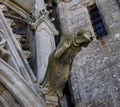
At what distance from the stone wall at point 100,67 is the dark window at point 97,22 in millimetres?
153

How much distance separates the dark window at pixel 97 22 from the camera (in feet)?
21.4

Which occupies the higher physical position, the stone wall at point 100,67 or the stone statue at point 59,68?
the stone statue at point 59,68

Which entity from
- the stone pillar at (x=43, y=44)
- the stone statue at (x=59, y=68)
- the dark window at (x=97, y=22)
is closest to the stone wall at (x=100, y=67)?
the dark window at (x=97, y=22)

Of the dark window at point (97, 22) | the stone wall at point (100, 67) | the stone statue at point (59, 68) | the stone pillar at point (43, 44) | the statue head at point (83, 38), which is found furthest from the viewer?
the dark window at point (97, 22)

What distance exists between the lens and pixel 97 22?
6.88 m

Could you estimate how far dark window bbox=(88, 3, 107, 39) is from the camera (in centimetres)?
652

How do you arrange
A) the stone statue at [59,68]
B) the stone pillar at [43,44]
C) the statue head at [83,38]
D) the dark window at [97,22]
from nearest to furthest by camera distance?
1. the statue head at [83,38]
2. the stone statue at [59,68]
3. the stone pillar at [43,44]
4. the dark window at [97,22]

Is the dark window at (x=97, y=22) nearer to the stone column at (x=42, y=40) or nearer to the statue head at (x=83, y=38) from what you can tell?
the stone column at (x=42, y=40)

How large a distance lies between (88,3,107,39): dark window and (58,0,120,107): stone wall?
0.50 ft

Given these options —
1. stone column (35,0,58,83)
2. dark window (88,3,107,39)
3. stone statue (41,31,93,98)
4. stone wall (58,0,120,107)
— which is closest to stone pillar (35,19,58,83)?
stone column (35,0,58,83)

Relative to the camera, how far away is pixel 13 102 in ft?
14.3

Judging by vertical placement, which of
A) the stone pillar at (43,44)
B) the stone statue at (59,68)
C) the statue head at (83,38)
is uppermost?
the statue head at (83,38)

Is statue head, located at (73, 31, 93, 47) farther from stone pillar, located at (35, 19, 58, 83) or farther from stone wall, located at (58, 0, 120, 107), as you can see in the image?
stone wall, located at (58, 0, 120, 107)

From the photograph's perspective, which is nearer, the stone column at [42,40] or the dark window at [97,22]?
the stone column at [42,40]
